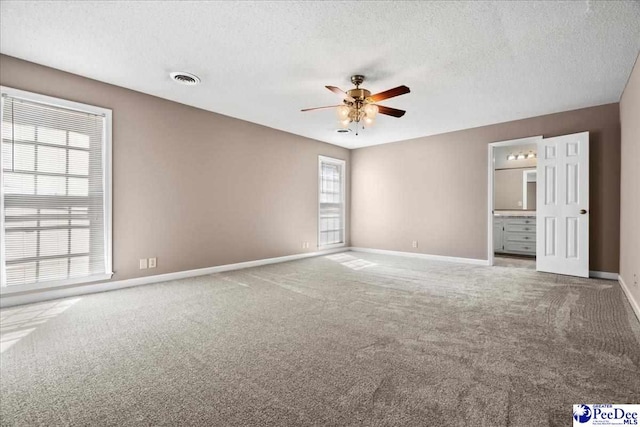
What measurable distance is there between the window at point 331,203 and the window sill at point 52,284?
4.10 metres

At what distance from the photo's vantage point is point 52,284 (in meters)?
3.38

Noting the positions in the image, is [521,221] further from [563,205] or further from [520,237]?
[563,205]

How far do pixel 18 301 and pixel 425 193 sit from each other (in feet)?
21.1

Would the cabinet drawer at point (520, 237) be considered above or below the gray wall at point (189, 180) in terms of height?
below

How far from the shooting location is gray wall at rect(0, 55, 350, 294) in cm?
380

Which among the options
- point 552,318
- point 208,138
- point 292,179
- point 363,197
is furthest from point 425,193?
point 208,138

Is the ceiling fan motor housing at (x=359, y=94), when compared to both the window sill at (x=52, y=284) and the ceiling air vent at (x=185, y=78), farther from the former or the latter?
the window sill at (x=52, y=284)

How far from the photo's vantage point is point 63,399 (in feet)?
5.25

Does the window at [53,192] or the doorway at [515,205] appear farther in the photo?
the doorway at [515,205]

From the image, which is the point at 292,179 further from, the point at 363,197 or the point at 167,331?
the point at 167,331

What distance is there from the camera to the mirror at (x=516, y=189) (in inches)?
280

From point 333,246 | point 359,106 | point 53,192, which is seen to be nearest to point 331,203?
point 333,246

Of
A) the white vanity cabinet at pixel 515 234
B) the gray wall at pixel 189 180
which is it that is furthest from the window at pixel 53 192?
the white vanity cabinet at pixel 515 234

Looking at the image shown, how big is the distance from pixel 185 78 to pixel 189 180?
151cm
